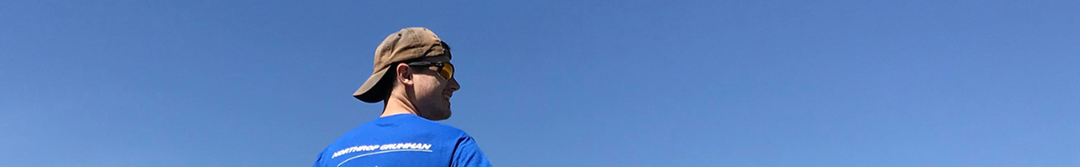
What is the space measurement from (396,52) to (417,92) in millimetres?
309

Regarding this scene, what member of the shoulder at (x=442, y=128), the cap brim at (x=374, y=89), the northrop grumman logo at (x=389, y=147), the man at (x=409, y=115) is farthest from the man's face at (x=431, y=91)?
the northrop grumman logo at (x=389, y=147)

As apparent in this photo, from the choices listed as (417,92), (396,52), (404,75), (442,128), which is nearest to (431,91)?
(417,92)

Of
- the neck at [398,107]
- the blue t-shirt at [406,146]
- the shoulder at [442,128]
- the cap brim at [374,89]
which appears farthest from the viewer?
the cap brim at [374,89]

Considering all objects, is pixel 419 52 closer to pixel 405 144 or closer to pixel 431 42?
pixel 431 42

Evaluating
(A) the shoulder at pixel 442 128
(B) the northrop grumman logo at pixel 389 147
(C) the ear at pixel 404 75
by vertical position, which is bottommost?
(B) the northrop grumman logo at pixel 389 147

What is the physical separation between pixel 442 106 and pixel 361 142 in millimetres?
808

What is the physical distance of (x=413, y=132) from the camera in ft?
20.4

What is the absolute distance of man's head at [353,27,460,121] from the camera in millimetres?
6836

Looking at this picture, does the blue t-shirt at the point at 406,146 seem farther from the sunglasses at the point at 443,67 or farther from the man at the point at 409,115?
the sunglasses at the point at 443,67

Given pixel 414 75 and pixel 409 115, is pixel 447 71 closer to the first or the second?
pixel 414 75

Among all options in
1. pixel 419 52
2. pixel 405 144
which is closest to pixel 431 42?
pixel 419 52

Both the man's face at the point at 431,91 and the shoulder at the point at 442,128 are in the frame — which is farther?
the man's face at the point at 431,91

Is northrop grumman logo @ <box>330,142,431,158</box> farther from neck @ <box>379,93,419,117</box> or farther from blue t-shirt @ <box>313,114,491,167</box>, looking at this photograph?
neck @ <box>379,93,419,117</box>

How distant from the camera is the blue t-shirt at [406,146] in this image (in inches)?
236
